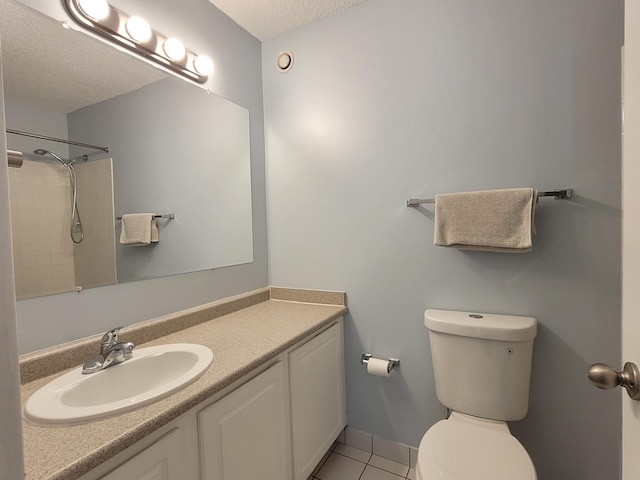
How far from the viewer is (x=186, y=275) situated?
4.86 ft

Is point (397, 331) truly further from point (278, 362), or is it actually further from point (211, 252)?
point (211, 252)

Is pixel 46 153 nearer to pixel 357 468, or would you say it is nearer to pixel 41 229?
pixel 41 229

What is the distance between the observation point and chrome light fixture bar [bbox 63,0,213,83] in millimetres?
1102

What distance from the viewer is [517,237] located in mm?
1232

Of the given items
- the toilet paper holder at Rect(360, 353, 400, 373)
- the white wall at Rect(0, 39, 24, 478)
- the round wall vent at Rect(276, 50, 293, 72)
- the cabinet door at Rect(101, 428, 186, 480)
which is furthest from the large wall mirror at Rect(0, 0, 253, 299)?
the toilet paper holder at Rect(360, 353, 400, 373)

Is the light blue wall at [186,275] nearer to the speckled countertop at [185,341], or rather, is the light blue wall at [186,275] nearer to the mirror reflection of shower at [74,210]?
the speckled countertop at [185,341]

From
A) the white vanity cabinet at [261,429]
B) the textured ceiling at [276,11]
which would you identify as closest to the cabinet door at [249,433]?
the white vanity cabinet at [261,429]

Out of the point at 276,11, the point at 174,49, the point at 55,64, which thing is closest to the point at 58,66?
the point at 55,64

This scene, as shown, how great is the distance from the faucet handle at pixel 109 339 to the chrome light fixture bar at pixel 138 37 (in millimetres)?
1112

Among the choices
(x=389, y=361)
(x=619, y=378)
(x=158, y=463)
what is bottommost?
(x=389, y=361)

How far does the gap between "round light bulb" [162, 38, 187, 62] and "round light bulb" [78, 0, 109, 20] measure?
0.81ft

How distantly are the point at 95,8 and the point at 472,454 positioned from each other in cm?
207

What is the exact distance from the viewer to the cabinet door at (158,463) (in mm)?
702

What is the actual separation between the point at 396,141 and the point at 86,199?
1367 mm
